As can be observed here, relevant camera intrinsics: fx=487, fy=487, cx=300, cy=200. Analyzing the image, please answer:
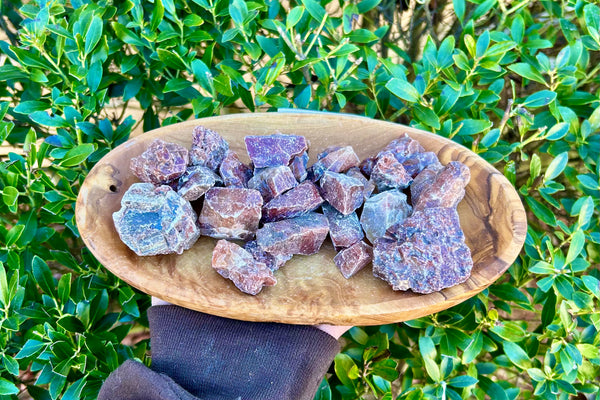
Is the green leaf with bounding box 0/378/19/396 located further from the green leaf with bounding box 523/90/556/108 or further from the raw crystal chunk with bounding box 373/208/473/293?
the green leaf with bounding box 523/90/556/108

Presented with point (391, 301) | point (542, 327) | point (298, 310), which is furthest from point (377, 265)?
point (542, 327)

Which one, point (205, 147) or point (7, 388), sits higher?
point (205, 147)

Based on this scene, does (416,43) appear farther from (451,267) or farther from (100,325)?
(100,325)

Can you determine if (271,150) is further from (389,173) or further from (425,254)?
(425,254)

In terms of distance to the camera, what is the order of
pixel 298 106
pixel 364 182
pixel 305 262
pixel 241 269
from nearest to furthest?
1. pixel 241 269
2. pixel 305 262
3. pixel 364 182
4. pixel 298 106

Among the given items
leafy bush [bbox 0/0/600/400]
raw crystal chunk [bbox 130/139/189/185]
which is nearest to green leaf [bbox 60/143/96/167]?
leafy bush [bbox 0/0/600/400]

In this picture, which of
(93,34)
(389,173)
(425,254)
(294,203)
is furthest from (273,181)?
→ (93,34)
